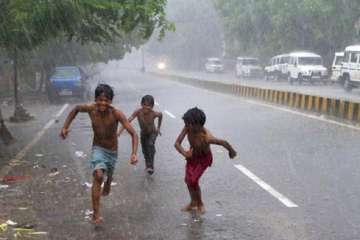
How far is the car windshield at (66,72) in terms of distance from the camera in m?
30.1

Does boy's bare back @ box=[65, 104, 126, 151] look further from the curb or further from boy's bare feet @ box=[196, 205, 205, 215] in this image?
the curb

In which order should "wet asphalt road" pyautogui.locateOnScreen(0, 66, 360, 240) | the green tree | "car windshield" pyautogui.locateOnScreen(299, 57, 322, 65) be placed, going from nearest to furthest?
1. "wet asphalt road" pyautogui.locateOnScreen(0, 66, 360, 240)
2. the green tree
3. "car windshield" pyautogui.locateOnScreen(299, 57, 322, 65)

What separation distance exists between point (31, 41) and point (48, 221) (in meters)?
7.10

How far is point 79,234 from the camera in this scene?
19.9ft

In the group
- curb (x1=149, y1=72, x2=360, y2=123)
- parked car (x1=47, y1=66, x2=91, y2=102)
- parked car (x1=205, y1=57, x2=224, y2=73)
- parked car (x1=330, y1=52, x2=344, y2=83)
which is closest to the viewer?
curb (x1=149, y1=72, x2=360, y2=123)

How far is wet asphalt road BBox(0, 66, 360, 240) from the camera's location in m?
6.20

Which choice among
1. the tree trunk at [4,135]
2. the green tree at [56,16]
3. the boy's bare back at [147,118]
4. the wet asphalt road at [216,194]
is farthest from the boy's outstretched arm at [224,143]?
the tree trunk at [4,135]

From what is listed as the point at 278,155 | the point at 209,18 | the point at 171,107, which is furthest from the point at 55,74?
the point at 209,18

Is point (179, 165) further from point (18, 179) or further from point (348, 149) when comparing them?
point (348, 149)

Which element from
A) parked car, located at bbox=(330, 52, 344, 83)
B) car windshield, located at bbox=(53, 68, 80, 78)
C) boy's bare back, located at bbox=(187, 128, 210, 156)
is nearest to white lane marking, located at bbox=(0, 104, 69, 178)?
boy's bare back, located at bbox=(187, 128, 210, 156)

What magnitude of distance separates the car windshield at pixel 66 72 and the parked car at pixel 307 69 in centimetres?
1756

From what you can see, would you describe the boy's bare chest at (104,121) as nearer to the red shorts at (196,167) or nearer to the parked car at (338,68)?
the red shorts at (196,167)

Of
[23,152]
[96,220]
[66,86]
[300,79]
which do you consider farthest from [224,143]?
[300,79]

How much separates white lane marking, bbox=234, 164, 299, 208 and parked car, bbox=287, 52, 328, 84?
106ft
